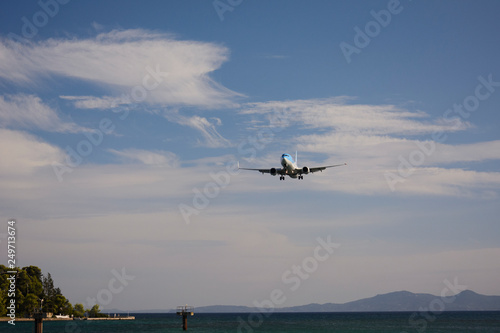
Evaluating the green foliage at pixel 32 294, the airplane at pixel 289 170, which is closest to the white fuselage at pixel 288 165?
the airplane at pixel 289 170

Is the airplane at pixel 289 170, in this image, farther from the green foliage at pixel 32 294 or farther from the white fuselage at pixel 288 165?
the green foliage at pixel 32 294

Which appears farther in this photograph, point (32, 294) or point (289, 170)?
point (32, 294)

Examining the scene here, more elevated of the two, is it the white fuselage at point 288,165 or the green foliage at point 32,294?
→ the white fuselage at point 288,165

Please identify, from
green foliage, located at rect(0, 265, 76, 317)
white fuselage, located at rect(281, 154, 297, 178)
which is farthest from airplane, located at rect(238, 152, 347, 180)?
green foliage, located at rect(0, 265, 76, 317)

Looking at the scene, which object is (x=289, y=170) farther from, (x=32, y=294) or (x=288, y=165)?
(x=32, y=294)

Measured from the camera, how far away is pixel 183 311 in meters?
112

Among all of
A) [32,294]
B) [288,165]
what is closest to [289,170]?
[288,165]

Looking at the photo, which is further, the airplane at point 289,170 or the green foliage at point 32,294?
the green foliage at point 32,294

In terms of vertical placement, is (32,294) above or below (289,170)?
below

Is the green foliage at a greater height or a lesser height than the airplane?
lesser

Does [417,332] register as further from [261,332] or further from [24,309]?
[24,309]

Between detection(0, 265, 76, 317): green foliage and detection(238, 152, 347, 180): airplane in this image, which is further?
detection(0, 265, 76, 317): green foliage

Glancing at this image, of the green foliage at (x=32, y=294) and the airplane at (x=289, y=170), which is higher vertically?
the airplane at (x=289, y=170)

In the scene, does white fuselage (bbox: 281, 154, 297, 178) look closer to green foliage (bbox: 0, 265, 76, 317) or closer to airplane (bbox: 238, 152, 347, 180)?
airplane (bbox: 238, 152, 347, 180)
